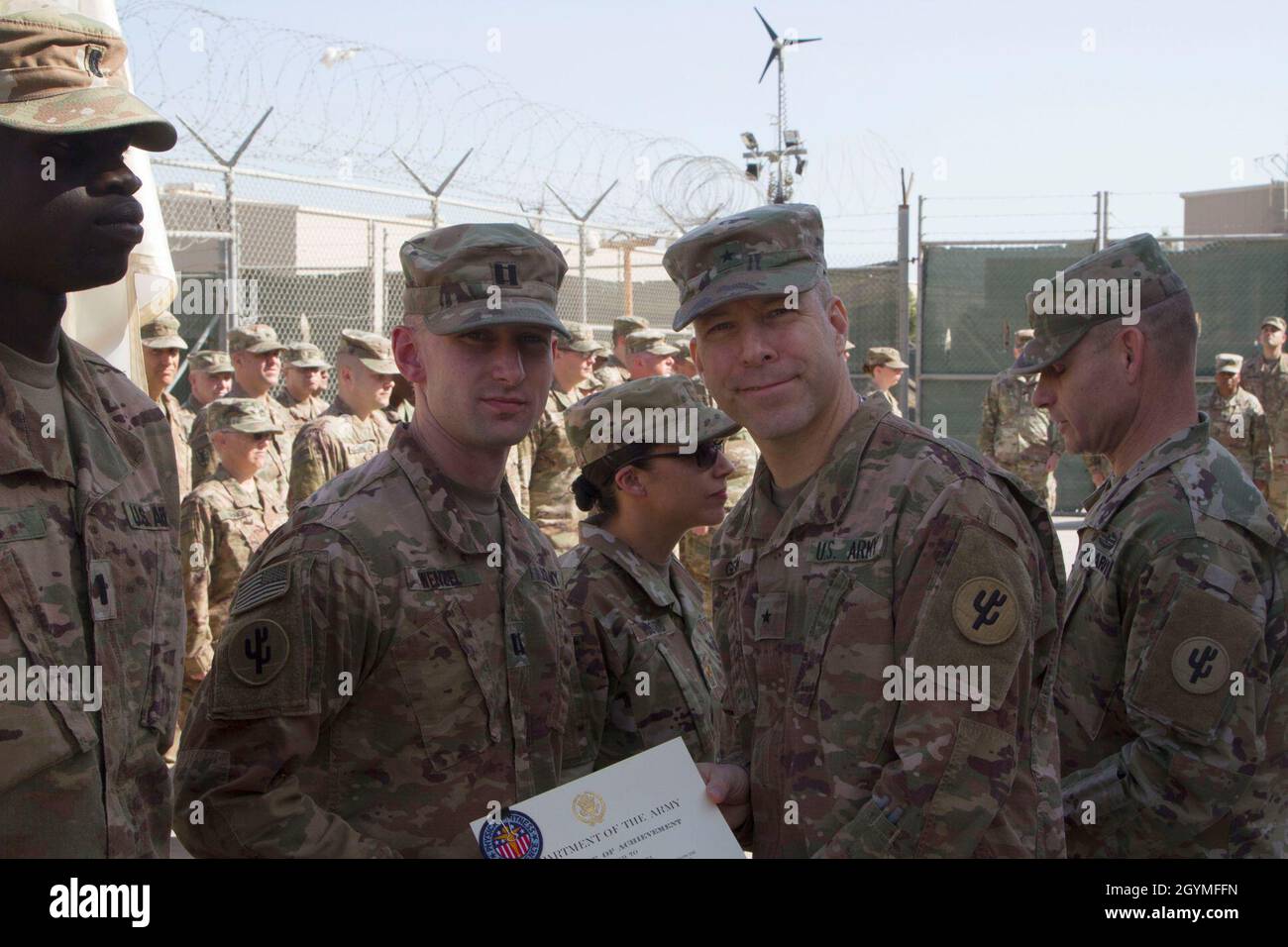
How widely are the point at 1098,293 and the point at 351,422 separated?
536cm

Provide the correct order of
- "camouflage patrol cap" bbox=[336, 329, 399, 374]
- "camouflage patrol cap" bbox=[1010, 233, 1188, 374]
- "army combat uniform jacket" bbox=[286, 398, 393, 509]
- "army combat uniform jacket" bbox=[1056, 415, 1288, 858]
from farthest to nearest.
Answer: "camouflage patrol cap" bbox=[336, 329, 399, 374]
"army combat uniform jacket" bbox=[286, 398, 393, 509]
"camouflage patrol cap" bbox=[1010, 233, 1188, 374]
"army combat uniform jacket" bbox=[1056, 415, 1288, 858]

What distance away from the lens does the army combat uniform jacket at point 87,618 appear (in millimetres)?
2072

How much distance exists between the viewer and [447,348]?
2719mm

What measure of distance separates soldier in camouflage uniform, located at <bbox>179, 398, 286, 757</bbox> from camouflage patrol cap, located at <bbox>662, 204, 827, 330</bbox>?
14.5ft

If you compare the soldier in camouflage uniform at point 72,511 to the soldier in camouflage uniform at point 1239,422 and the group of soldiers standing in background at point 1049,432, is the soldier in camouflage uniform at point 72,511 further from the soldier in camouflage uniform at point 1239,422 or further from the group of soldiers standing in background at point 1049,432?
the soldier in camouflage uniform at point 1239,422

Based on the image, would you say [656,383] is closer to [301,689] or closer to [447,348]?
[447,348]

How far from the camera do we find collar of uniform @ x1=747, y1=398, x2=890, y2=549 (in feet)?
7.96

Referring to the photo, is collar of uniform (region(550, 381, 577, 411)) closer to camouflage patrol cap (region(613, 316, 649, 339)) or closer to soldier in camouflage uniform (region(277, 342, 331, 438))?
camouflage patrol cap (region(613, 316, 649, 339))

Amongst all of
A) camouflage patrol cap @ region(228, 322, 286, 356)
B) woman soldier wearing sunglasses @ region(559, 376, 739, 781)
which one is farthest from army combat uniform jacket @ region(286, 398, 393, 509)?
woman soldier wearing sunglasses @ region(559, 376, 739, 781)

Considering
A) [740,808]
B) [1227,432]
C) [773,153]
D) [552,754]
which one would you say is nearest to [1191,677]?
[740,808]

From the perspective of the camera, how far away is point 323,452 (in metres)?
7.20

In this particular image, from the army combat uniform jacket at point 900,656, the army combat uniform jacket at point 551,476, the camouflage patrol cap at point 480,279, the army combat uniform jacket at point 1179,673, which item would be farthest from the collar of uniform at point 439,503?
the army combat uniform jacket at point 551,476

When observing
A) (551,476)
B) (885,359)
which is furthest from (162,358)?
(885,359)

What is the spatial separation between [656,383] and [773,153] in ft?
39.8
